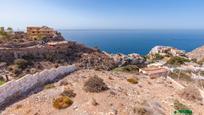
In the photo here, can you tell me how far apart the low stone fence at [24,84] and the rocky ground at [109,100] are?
2.88 ft

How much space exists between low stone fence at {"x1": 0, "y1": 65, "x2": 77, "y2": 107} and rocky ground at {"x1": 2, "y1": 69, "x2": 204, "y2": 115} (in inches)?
34.6

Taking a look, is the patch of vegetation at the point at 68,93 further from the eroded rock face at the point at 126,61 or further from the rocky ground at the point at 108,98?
the eroded rock face at the point at 126,61

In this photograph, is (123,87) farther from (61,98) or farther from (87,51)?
(87,51)

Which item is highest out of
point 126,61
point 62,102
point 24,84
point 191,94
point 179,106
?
point 24,84

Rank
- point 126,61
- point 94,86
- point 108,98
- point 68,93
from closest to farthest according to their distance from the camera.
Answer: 1. point 108,98
2. point 68,93
3. point 94,86
4. point 126,61

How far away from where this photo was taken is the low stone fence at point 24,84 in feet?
54.0

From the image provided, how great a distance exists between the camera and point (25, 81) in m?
18.5

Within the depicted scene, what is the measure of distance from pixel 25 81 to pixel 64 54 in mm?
34148

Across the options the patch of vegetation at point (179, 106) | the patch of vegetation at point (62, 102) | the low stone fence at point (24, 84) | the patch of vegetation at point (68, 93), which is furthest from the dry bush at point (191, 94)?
the low stone fence at point (24, 84)

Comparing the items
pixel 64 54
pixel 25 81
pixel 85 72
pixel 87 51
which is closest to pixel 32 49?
pixel 64 54

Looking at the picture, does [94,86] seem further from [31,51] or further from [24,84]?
[31,51]

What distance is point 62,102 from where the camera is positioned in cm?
1622

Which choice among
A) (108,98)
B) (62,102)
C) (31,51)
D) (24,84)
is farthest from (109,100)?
(31,51)

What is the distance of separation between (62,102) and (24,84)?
12.4 ft
